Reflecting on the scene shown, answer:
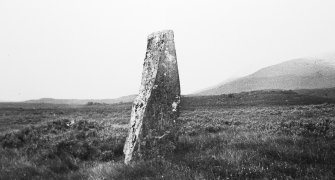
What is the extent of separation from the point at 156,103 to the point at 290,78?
11482 centimetres

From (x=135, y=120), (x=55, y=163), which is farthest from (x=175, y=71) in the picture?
(x=55, y=163)

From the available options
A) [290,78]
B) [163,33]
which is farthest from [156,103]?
[290,78]

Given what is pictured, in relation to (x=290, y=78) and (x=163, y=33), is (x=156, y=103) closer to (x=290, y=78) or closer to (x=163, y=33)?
(x=163, y=33)

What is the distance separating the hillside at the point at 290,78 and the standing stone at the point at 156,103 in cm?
9873

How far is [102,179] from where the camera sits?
5656 mm

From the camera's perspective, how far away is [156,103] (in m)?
7.29

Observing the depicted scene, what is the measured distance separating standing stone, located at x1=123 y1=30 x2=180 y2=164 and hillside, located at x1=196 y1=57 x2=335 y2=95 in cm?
9873

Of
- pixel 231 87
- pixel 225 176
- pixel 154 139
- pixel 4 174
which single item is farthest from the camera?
pixel 231 87

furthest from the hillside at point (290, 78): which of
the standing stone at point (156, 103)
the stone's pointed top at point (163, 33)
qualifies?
the standing stone at point (156, 103)

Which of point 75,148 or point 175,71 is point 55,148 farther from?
point 175,71

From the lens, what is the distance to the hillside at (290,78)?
3986 inches

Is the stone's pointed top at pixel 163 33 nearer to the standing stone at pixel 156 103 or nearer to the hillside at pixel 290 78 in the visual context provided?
the standing stone at pixel 156 103

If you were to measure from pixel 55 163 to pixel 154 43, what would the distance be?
421cm

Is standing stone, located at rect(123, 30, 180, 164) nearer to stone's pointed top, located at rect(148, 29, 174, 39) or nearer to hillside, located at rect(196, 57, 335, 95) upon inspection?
stone's pointed top, located at rect(148, 29, 174, 39)
